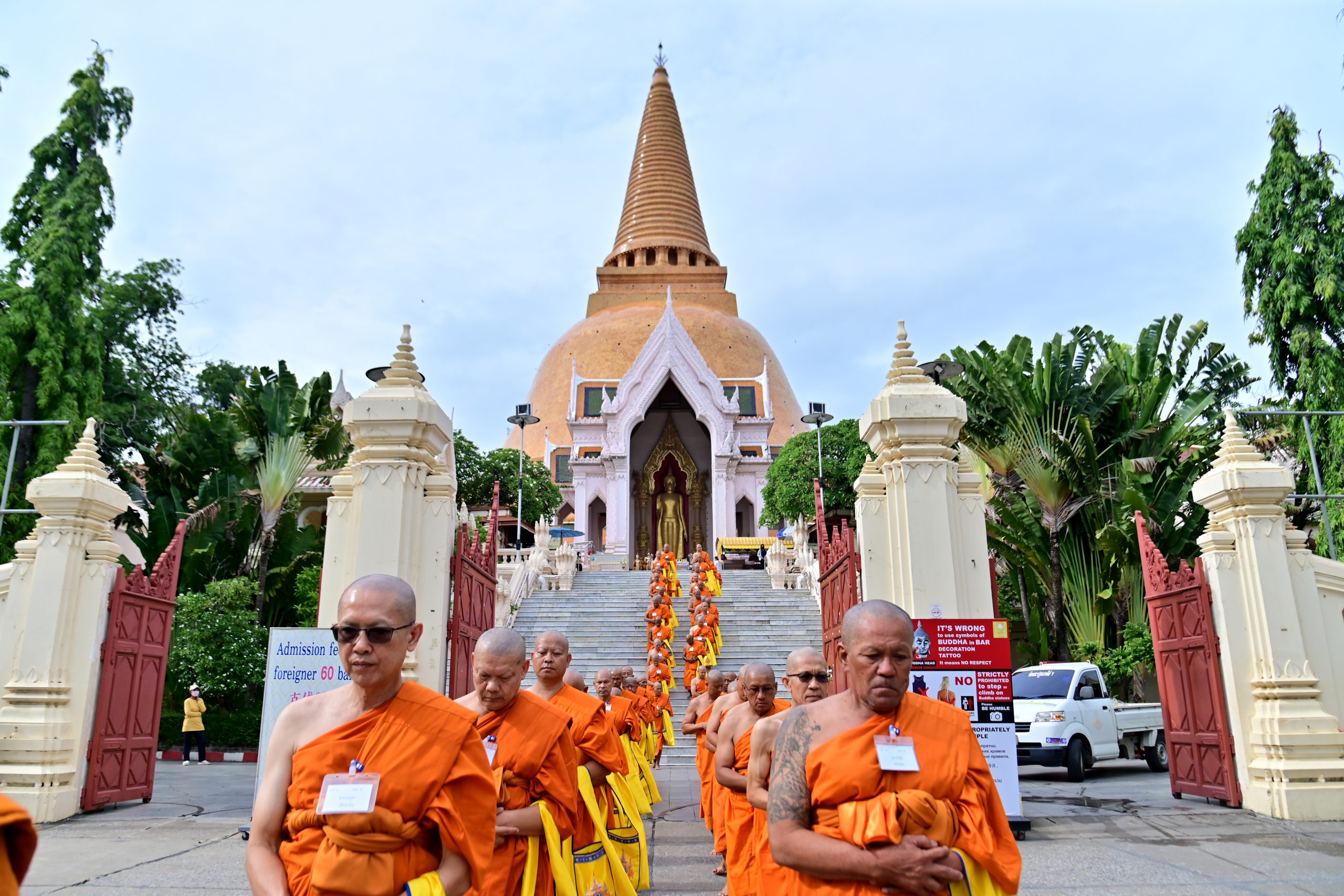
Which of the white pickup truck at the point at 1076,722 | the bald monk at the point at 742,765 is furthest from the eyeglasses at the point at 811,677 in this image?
the white pickup truck at the point at 1076,722

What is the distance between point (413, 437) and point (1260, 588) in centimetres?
672

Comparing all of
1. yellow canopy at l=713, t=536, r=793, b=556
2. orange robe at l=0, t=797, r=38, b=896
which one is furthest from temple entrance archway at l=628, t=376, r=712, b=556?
orange robe at l=0, t=797, r=38, b=896

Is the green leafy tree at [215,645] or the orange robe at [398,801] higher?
the green leafy tree at [215,645]

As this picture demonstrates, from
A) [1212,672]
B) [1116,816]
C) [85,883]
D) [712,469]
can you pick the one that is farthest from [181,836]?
[712,469]

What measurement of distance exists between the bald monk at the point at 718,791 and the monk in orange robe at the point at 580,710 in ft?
2.33

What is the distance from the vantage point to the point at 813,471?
24375 mm

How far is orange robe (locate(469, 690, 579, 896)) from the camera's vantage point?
3561mm

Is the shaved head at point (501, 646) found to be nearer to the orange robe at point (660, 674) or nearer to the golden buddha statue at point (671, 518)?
the orange robe at point (660, 674)

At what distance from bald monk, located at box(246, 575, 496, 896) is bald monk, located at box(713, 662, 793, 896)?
2328 mm

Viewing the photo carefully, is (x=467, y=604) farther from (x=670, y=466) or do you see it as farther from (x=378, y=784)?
(x=670, y=466)

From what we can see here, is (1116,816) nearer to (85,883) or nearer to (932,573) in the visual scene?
(932,573)

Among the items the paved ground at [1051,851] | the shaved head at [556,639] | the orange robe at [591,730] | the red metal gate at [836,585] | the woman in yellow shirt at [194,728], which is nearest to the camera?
the orange robe at [591,730]

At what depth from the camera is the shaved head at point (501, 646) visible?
3682 millimetres

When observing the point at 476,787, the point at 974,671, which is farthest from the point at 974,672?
the point at 476,787
